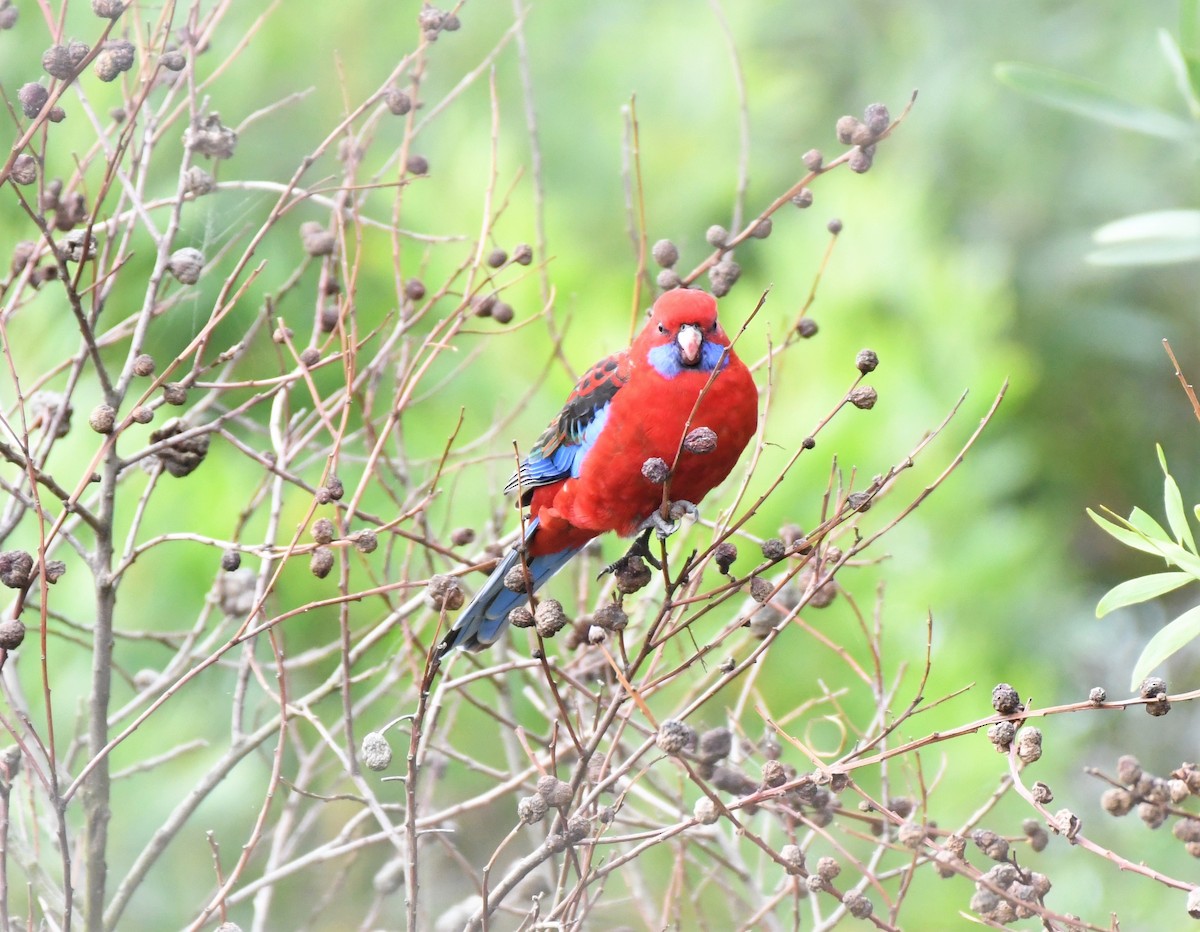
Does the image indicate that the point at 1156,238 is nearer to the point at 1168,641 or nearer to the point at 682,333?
the point at 682,333

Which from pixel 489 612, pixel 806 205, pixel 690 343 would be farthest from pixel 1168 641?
pixel 489 612

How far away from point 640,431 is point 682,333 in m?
0.19

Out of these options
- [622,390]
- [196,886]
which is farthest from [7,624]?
[196,886]

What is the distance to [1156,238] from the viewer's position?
2.58 m

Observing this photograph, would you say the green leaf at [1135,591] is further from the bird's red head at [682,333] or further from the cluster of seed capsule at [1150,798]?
the bird's red head at [682,333]

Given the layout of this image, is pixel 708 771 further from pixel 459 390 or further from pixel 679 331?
pixel 459 390

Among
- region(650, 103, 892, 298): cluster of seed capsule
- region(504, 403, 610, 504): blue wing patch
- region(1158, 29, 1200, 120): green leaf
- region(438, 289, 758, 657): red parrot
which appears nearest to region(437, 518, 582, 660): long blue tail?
region(438, 289, 758, 657): red parrot

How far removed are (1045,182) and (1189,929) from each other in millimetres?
3836

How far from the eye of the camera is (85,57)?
171 cm

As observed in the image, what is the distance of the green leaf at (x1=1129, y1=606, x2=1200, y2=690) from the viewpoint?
1.68 metres

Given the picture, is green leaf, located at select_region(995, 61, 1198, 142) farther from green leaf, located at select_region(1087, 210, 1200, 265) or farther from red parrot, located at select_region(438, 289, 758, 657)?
red parrot, located at select_region(438, 289, 758, 657)

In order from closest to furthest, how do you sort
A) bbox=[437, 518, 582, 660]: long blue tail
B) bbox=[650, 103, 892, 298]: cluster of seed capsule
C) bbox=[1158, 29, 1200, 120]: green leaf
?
bbox=[650, 103, 892, 298]: cluster of seed capsule, bbox=[1158, 29, 1200, 120]: green leaf, bbox=[437, 518, 582, 660]: long blue tail

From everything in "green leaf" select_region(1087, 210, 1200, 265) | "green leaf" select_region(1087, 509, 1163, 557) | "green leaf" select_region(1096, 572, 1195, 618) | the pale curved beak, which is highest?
the pale curved beak

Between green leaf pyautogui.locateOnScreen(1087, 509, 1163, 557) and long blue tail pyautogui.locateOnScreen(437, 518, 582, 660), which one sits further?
long blue tail pyautogui.locateOnScreen(437, 518, 582, 660)
